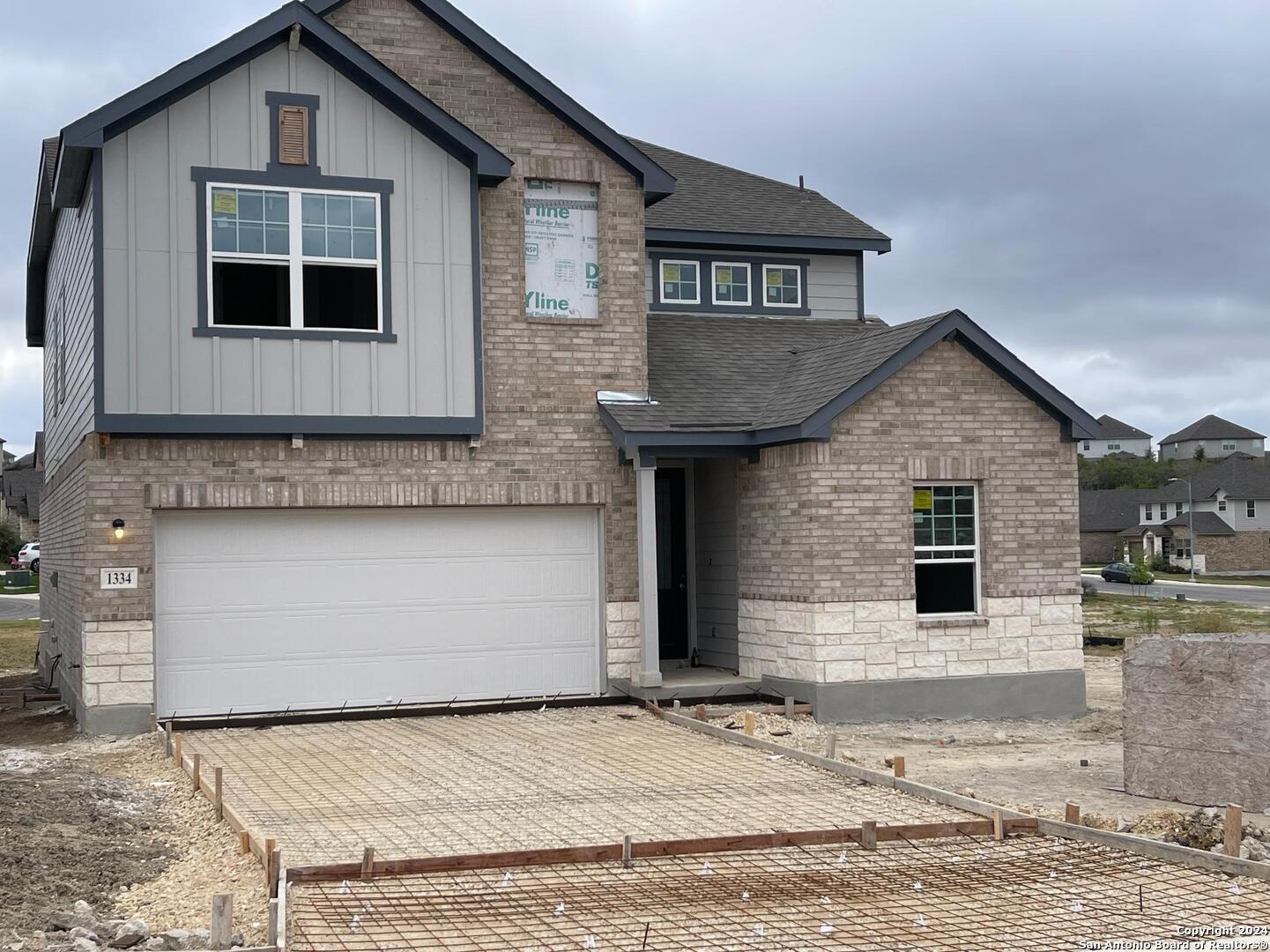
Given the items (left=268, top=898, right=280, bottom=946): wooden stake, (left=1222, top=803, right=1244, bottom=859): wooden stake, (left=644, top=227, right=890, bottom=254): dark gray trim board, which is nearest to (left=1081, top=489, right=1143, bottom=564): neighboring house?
(left=644, top=227, right=890, bottom=254): dark gray trim board

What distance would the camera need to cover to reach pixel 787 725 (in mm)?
14500

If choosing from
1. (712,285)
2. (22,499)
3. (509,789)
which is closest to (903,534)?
(712,285)

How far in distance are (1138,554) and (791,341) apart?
64469mm

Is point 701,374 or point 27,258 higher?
point 27,258

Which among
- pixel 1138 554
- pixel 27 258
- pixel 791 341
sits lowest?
pixel 1138 554

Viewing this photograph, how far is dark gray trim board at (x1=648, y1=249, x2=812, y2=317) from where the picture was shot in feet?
64.5

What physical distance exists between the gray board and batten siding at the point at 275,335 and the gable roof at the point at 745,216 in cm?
463

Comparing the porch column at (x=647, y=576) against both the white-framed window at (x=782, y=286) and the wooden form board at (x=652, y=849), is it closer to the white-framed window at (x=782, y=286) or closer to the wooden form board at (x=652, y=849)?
the white-framed window at (x=782, y=286)

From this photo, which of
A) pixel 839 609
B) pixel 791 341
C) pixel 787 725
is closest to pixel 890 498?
pixel 839 609

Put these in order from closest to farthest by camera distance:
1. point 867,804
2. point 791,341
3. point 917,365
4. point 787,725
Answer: point 867,804, point 787,725, point 917,365, point 791,341

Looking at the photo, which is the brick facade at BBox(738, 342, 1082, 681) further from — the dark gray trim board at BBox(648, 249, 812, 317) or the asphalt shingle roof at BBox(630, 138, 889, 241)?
the asphalt shingle roof at BBox(630, 138, 889, 241)

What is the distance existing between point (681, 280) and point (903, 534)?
6079mm

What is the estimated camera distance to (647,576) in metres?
15.8

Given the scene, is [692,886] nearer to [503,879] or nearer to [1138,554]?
[503,879]
